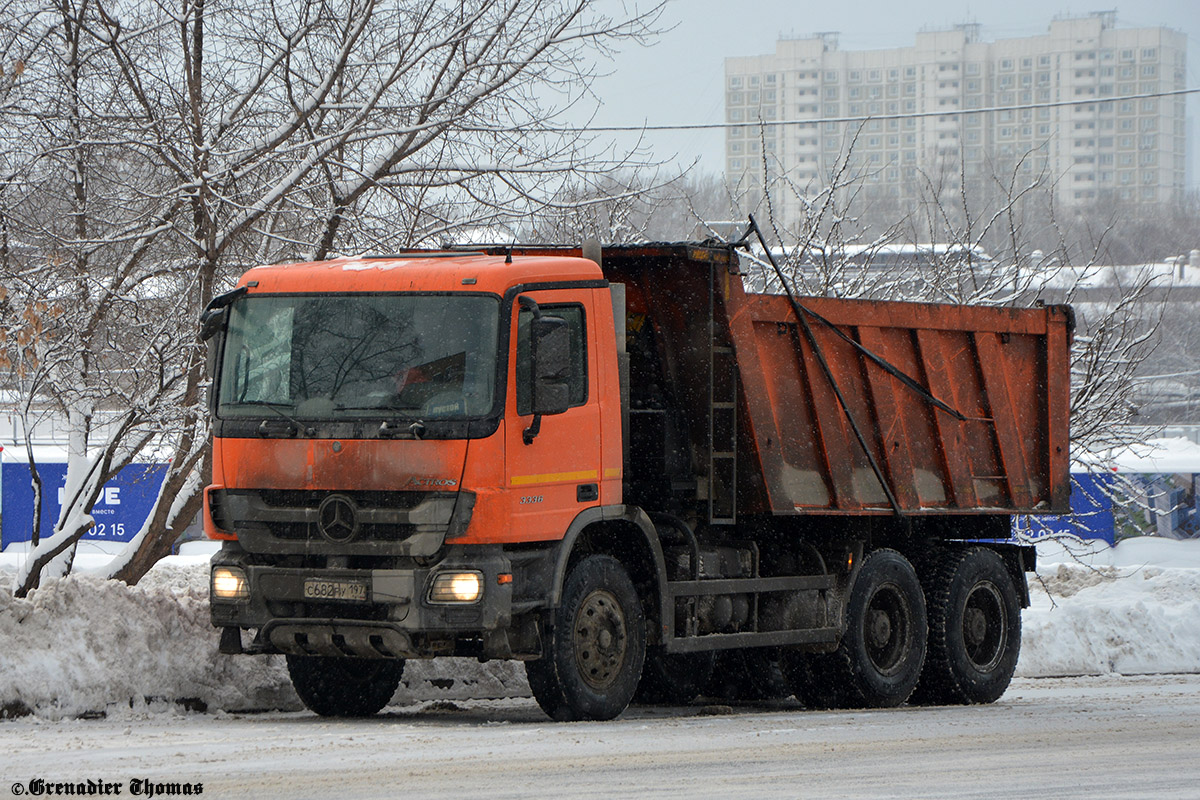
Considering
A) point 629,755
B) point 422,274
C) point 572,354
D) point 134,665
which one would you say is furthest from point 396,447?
point 134,665

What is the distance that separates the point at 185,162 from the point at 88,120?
28.1 inches

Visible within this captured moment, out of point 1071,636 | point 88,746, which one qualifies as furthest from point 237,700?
point 1071,636

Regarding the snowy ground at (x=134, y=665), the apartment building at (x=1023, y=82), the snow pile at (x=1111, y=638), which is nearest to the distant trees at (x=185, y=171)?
the snowy ground at (x=134, y=665)

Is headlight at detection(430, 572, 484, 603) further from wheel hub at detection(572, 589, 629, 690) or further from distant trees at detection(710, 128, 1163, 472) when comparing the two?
distant trees at detection(710, 128, 1163, 472)

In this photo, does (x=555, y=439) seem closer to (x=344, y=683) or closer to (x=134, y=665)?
(x=344, y=683)

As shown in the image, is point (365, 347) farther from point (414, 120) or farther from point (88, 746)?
point (414, 120)

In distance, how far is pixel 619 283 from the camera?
10086 mm

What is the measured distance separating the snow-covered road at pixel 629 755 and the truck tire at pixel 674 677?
127 centimetres

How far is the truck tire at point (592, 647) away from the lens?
8.99 meters

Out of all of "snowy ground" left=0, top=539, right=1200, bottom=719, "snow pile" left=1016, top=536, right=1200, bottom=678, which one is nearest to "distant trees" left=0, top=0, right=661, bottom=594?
"snowy ground" left=0, top=539, right=1200, bottom=719

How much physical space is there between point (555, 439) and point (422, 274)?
116cm

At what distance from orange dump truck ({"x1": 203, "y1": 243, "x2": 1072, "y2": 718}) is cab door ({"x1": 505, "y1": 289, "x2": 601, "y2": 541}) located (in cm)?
2

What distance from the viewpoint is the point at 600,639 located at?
9.34 metres

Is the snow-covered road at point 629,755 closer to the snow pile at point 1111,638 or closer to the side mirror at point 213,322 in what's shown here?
the side mirror at point 213,322
